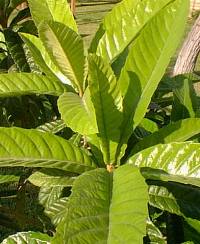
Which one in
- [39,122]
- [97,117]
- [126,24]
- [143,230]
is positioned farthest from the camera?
[39,122]

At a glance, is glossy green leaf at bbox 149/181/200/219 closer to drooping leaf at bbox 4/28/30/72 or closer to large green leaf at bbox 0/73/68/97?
large green leaf at bbox 0/73/68/97

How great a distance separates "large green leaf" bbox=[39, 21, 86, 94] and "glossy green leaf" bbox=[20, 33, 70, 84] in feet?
0.22

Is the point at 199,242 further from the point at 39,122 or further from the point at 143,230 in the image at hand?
the point at 39,122

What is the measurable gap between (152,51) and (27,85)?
0.27m

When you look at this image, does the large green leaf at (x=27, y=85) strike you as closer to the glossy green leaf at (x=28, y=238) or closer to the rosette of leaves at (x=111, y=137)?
the rosette of leaves at (x=111, y=137)

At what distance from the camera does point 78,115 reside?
2.79ft

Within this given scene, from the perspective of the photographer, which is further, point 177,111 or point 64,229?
point 177,111

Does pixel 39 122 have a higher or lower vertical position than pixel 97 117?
lower

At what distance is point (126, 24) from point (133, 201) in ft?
1.38

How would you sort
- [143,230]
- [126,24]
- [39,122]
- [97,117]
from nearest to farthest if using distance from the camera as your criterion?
1. [143,230]
2. [97,117]
3. [126,24]
4. [39,122]

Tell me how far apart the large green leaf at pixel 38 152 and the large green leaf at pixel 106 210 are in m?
0.07

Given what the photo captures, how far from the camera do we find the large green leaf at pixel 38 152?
86cm

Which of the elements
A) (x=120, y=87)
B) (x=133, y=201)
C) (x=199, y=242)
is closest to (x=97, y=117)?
(x=120, y=87)

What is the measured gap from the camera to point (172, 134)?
97cm
